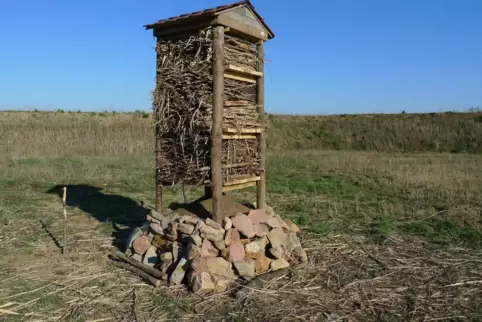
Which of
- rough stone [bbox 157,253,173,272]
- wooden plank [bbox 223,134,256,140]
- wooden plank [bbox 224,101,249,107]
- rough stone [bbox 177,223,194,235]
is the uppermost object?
wooden plank [bbox 224,101,249,107]

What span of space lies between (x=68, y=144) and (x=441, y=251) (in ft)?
71.8

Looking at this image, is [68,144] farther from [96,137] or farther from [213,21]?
[213,21]

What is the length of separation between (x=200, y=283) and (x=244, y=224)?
1.32m

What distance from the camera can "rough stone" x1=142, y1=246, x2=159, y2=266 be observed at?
612 cm

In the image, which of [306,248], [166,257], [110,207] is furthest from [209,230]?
[110,207]

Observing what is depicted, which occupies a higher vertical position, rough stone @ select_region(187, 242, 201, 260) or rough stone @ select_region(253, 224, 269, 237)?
rough stone @ select_region(253, 224, 269, 237)

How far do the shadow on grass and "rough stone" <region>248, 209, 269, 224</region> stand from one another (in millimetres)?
2324

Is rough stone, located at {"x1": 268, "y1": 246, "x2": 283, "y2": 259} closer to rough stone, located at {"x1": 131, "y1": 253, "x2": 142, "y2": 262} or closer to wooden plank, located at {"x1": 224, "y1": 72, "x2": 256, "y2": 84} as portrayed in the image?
rough stone, located at {"x1": 131, "y1": 253, "x2": 142, "y2": 262}

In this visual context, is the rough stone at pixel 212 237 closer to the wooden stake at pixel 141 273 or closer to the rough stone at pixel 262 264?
the rough stone at pixel 262 264

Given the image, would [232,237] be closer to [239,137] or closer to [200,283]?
[200,283]

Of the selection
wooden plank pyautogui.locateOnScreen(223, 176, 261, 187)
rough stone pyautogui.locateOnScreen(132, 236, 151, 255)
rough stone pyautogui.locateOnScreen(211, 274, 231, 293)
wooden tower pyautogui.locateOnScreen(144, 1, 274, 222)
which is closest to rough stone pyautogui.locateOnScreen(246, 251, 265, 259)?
rough stone pyautogui.locateOnScreen(211, 274, 231, 293)

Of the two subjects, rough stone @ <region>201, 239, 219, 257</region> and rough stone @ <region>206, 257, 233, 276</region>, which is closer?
rough stone @ <region>206, 257, 233, 276</region>

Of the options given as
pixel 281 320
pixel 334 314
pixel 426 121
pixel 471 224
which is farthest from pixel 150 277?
pixel 426 121

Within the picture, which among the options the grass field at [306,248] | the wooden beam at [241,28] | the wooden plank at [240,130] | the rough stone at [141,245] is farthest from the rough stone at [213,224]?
the wooden beam at [241,28]
